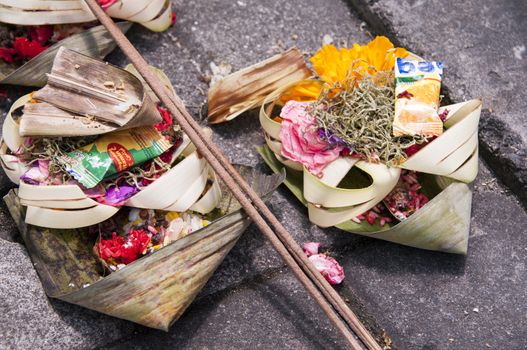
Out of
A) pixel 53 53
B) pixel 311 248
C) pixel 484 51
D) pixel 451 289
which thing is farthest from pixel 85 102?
pixel 484 51

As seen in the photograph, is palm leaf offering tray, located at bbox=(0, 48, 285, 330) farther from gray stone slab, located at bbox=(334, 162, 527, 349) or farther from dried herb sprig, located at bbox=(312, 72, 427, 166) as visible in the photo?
gray stone slab, located at bbox=(334, 162, 527, 349)


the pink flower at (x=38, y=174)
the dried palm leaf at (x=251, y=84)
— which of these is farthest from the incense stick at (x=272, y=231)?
the pink flower at (x=38, y=174)

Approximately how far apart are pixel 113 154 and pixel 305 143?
1.14 feet

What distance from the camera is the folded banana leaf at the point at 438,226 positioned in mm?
1405

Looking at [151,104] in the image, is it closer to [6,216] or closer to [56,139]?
[56,139]

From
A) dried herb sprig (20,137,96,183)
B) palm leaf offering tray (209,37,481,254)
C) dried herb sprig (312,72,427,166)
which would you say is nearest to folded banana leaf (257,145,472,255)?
palm leaf offering tray (209,37,481,254)

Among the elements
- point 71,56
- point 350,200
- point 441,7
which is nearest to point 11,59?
point 71,56

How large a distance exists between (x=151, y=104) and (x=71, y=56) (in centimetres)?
18

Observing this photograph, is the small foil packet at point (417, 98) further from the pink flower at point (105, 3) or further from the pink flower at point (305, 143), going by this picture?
the pink flower at point (105, 3)

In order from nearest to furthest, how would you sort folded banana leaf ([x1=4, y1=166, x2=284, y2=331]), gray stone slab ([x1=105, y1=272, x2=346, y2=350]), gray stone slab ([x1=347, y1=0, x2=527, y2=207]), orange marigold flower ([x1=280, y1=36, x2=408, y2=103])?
folded banana leaf ([x1=4, y1=166, x2=284, y2=331]), gray stone slab ([x1=105, y1=272, x2=346, y2=350]), orange marigold flower ([x1=280, y1=36, x2=408, y2=103]), gray stone slab ([x1=347, y1=0, x2=527, y2=207])

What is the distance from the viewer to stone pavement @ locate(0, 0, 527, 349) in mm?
1376

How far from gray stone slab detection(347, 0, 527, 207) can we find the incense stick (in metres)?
0.50

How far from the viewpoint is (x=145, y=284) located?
1291 mm

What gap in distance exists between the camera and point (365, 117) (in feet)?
4.75
